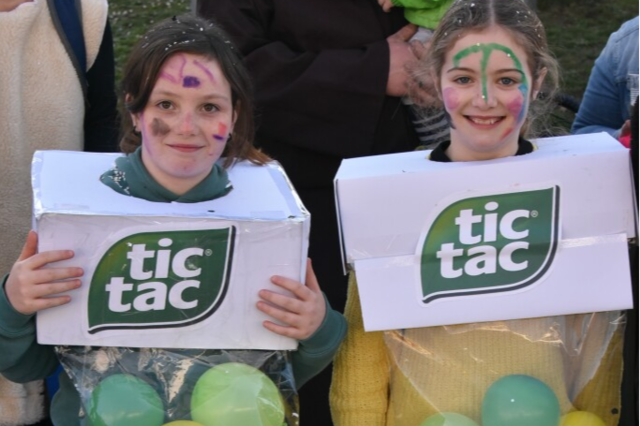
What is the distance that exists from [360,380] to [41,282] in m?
0.73

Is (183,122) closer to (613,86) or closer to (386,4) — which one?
(386,4)

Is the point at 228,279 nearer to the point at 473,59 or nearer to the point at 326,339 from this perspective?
the point at 326,339

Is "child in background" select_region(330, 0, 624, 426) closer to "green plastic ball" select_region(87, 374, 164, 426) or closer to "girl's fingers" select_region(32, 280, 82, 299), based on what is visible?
"green plastic ball" select_region(87, 374, 164, 426)

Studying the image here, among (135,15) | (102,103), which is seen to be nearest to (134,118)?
(102,103)

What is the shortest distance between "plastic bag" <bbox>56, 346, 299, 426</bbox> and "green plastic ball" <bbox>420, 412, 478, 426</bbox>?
0.30 meters

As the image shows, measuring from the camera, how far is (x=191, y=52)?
228 centimetres

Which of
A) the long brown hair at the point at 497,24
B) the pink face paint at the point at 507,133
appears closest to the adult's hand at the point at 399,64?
the long brown hair at the point at 497,24

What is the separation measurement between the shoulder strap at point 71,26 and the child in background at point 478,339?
3.09 feet

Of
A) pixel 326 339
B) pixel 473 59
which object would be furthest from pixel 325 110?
pixel 326 339

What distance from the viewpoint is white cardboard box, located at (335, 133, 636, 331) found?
2.16 m

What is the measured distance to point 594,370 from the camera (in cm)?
221

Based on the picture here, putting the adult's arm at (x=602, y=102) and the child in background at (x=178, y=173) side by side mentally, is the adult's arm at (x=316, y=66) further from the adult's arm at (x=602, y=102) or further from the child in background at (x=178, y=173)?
the adult's arm at (x=602, y=102)

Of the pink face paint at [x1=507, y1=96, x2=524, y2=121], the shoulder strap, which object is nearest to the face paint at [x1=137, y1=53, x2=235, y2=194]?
the shoulder strap

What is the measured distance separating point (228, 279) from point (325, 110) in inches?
30.4
